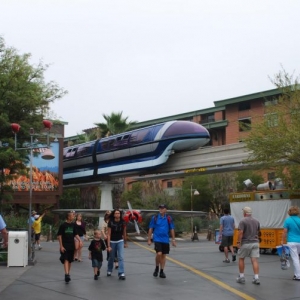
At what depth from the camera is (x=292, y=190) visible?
19047 millimetres

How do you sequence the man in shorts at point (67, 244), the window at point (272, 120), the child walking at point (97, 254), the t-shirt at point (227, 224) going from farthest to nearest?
the window at point (272, 120)
the t-shirt at point (227, 224)
the child walking at point (97, 254)
the man in shorts at point (67, 244)

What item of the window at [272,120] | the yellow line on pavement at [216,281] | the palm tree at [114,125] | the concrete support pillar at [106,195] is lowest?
the yellow line on pavement at [216,281]

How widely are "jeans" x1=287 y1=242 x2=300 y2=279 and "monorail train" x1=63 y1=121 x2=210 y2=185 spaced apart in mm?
19875

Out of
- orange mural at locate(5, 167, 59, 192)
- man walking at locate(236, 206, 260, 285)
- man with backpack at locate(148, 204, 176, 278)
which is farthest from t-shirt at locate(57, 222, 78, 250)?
orange mural at locate(5, 167, 59, 192)

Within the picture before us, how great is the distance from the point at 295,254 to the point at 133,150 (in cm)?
2298

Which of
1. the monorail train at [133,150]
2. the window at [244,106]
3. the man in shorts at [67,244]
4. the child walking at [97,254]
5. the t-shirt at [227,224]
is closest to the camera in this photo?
the man in shorts at [67,244]

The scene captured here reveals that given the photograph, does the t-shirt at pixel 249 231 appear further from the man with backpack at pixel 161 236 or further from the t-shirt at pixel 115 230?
the t-shirt at pixel 115 230

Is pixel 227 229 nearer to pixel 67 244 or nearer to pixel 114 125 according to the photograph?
pixel 67 244

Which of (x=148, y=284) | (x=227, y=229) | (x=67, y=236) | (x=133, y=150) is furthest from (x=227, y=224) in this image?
(x=133, y=150)

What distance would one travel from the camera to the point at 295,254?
10922mm

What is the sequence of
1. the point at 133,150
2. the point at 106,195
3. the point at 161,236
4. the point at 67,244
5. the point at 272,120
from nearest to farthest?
the point at 67,244
the point at 161,236
the point at 272,120
the point at 133,150
the point at 106,195

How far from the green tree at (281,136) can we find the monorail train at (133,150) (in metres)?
10.9

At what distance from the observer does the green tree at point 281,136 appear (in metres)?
17.9

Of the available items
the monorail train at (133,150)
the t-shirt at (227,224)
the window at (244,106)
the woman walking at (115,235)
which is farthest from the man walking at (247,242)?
the window at (244,106)
